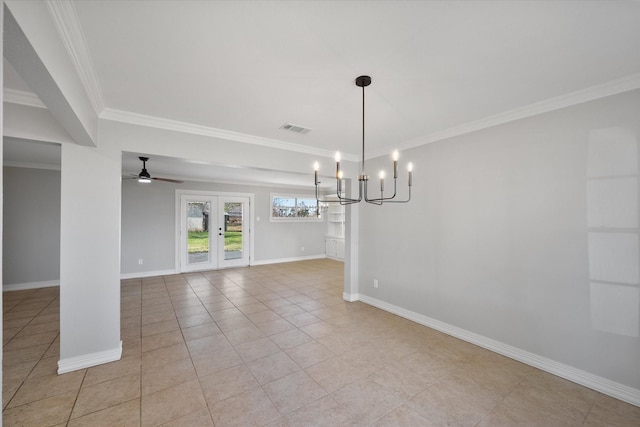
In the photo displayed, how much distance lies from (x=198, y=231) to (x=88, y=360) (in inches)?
184

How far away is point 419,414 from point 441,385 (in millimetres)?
466

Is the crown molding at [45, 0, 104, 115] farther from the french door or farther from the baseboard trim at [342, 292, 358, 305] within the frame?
the french door

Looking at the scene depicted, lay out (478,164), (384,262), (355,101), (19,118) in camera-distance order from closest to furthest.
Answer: (19,118) < (355,101) < (478,164) < (384,262)

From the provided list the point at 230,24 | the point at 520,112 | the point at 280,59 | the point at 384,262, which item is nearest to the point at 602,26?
the point at 520,112

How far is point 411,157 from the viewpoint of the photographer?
4062 millimetres

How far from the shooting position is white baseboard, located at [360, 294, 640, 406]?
2.42 meters

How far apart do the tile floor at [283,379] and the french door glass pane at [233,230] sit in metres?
3.52

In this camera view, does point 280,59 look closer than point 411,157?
Yes

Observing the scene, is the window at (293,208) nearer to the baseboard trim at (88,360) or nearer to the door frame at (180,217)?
the door frame at (180,217)

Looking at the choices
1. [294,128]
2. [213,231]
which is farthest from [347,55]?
[213,231]

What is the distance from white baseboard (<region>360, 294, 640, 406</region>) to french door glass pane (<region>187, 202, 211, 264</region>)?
17.8 feet

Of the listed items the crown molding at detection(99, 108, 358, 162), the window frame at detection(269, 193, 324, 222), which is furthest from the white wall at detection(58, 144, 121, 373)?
the window frame at detection(269, 193, 324, 222)

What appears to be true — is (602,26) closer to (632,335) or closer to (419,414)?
(632,335)

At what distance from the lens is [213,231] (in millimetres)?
7504
